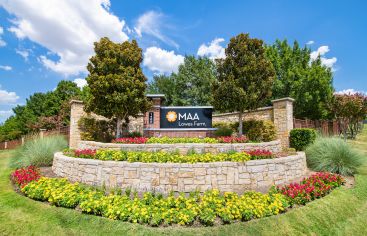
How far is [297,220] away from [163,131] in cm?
946

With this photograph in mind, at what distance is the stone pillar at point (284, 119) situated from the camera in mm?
10747

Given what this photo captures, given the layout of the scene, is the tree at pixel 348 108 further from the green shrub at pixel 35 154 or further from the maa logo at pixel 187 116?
the green shrub at pixel 35 154

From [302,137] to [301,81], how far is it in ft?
38.8

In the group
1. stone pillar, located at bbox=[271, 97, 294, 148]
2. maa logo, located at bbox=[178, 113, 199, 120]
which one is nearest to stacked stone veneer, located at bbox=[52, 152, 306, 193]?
stone pillar, located at bbox=[271, 97, 294, 148]

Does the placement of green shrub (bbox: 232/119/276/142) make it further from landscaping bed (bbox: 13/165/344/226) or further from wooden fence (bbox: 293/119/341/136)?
landscaping bed (bbox: 13/165/344/226)

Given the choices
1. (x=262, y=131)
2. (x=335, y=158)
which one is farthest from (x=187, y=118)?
(x=335, y=158)

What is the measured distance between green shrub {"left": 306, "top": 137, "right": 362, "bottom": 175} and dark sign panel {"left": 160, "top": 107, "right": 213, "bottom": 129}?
626cm

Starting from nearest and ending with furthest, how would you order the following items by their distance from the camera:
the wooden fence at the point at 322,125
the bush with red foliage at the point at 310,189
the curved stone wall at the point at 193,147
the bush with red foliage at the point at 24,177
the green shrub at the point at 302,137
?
the bush with red foliage at the point at 310,189
the bush with red foliage at the point at 24,177
the curved stone wall at the point at 193,147
the green shrub at the point at 302,137
the wooden fence at the point at 322,125

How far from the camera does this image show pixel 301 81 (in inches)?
759

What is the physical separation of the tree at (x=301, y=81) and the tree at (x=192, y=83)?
831 cm

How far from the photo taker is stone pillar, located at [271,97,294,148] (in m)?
10.7

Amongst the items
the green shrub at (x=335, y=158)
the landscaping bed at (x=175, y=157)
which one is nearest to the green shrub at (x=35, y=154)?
the landscaping bed at (x=175, y=157)

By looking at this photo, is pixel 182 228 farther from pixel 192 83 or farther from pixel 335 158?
pixel 192 83

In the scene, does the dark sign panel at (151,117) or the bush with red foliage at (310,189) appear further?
the dark sign panel at (151,117)
